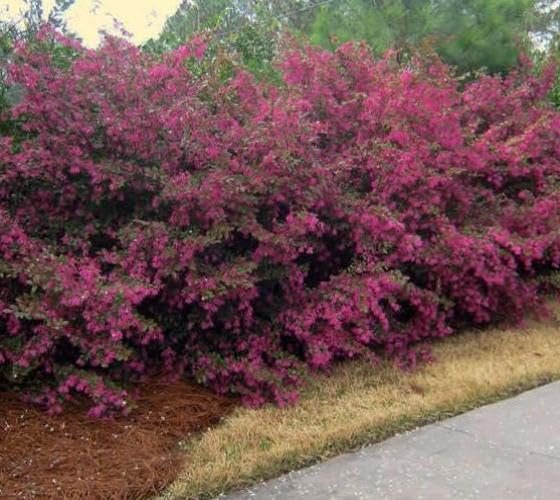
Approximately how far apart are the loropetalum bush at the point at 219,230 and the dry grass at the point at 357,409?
0.20 meters

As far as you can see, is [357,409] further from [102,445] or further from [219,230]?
[102,445]

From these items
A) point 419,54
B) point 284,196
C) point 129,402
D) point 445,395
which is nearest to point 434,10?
point 419,54

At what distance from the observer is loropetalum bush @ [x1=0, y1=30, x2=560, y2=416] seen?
15.1 feet

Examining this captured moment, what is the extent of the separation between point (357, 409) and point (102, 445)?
1.56m

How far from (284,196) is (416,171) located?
1142 millimetres

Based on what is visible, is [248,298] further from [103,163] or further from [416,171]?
[416,171]

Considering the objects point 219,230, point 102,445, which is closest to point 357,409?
point 219,230

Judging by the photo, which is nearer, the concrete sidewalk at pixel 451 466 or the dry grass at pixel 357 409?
the concrete sidewalk at pixel 451 466

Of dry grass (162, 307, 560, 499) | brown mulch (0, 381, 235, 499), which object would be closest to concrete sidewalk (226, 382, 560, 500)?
dry grass (162, 307, 560, 499)

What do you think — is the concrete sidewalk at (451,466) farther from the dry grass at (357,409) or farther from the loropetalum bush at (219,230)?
the loropetalum bush at (219,230)

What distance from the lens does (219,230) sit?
4.86m

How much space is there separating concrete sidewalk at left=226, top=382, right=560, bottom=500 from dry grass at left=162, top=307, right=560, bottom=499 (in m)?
0.12

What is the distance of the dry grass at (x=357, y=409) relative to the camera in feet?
13.4

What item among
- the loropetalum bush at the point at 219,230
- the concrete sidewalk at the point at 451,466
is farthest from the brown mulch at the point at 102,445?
the concrete sidewalk at the point at 451,466
